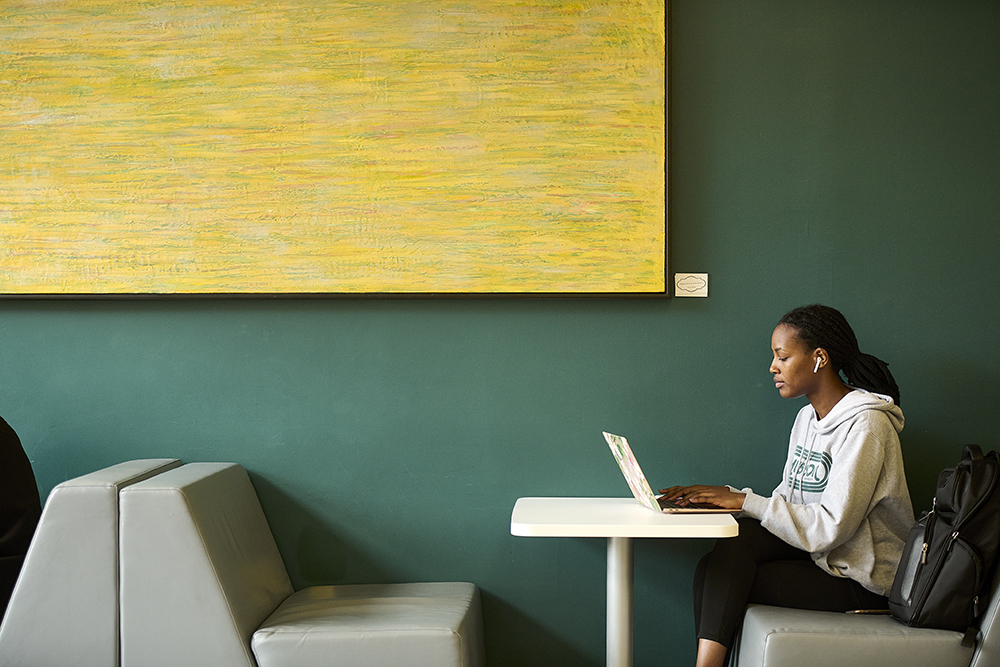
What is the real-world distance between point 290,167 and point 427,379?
2.87 feet

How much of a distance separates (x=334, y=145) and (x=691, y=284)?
1.32 m

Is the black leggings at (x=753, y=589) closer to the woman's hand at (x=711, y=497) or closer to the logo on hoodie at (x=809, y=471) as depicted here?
the woman's hand at (x=711, y=497)

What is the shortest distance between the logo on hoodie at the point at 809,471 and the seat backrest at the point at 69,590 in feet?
6.68

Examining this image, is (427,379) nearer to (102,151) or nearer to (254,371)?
(254,371)

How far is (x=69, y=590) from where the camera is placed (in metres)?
2.15

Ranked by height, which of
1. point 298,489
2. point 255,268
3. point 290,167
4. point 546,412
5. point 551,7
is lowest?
point 298,489

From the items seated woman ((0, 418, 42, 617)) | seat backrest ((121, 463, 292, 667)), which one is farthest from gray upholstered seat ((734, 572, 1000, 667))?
seated woman ((0, 418, 42, 617))

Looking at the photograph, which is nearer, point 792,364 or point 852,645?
point 852,645

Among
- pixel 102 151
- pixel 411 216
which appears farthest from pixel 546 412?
pixel 102 151

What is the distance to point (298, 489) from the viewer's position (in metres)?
2.72

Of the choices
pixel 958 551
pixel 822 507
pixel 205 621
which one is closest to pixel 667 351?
pixel 822 507

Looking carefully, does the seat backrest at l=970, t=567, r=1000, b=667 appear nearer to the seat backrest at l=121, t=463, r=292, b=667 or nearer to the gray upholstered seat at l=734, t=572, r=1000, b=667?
the gray upholstered seat at l=734, t=572, r=1000, b=667

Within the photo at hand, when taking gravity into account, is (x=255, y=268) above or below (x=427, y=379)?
above

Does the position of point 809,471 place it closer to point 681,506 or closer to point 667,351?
point 681,506
